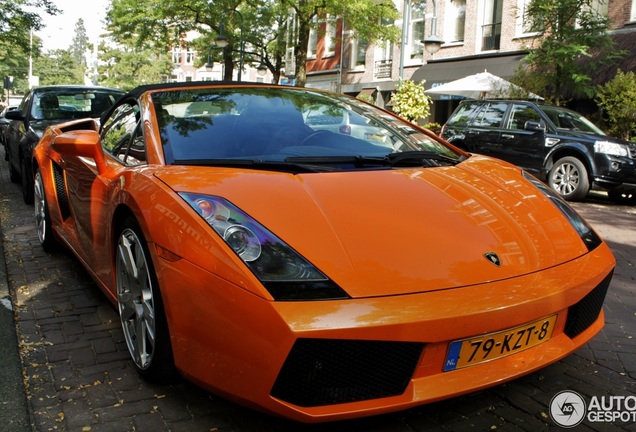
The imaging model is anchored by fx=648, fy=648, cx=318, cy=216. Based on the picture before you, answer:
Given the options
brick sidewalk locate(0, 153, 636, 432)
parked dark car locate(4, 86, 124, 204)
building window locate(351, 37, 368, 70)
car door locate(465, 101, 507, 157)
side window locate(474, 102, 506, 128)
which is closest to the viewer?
brick sidewalk locate(0, 153, 636, 432)

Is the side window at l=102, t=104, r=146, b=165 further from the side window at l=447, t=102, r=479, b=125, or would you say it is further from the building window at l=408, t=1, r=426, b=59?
the building window at l=408, t=1, r=426, b=59

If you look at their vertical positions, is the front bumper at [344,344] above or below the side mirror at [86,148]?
below

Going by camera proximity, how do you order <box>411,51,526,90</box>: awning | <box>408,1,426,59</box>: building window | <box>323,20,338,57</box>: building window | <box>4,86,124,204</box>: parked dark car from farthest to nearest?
<box>323,20,338,57</box>: building window
<box>408,1,426,59</box>: building window
<box>411,51,526,90</box>: awning
<box>4,86,124,204</box>: parked dark car

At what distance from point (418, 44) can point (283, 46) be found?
8.61 metres

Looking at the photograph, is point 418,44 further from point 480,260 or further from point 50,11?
point 480,260

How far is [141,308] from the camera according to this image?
2.73m

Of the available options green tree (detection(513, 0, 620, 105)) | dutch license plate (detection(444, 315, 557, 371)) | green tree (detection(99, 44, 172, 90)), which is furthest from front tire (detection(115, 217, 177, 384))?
green tree (detection(99, 44, 172, 90))

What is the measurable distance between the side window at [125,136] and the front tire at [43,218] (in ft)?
4.09

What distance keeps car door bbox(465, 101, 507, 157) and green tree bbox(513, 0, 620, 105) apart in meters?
4.05

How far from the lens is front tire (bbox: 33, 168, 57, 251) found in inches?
196

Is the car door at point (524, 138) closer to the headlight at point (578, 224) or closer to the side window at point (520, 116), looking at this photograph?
the side window at point (520, 116)

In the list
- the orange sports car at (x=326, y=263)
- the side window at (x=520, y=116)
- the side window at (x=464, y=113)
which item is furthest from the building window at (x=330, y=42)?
the orange sports car at (x=326, y=263)

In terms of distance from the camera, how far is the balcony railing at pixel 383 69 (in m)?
29.2

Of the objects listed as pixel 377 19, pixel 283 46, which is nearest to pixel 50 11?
pixel 377 19
